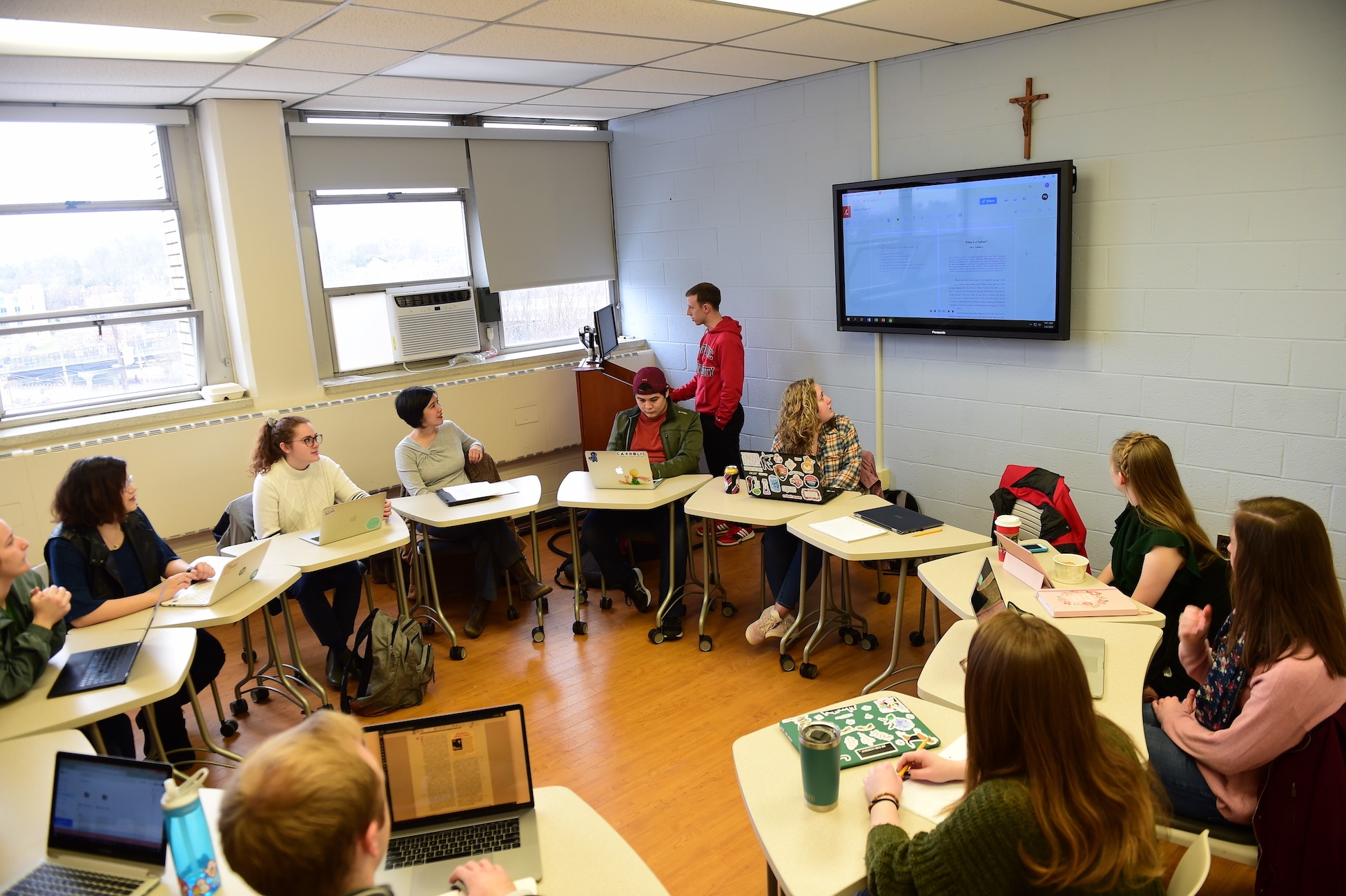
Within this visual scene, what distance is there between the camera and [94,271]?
200 inches

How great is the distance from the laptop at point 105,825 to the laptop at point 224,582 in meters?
1.57

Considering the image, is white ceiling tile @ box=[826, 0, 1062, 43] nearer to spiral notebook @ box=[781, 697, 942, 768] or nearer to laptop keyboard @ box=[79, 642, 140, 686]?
spiral notebook @ box=[781, 697, 942, 768]

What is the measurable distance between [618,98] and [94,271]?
127 inches

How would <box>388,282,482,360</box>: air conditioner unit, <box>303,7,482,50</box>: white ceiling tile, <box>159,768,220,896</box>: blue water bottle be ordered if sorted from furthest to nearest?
<box>388,282,482,360</box>: air conditioner unit, <box>303,7,482,50</box>: white ceiling tile, <box>159,768,220,896</box>: blue water bottle

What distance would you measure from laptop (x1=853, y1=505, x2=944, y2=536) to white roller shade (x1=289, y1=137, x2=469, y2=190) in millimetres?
3889

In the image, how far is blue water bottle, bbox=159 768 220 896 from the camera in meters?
1.59

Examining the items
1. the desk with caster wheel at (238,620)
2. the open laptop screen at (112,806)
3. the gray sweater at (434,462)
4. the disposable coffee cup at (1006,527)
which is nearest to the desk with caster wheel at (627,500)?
the gray sweater at (434,462)

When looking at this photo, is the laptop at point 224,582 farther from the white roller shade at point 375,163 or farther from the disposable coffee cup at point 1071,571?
the white roller shade at point 375,163

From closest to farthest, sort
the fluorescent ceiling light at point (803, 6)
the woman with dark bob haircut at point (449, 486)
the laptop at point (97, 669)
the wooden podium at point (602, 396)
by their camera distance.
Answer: the laptop at point (97, 669), the fluorescent ceiling light at point (803, 6), the woman with dark bob haircut at point (449, 486), the wooden podium at point (602, 396)

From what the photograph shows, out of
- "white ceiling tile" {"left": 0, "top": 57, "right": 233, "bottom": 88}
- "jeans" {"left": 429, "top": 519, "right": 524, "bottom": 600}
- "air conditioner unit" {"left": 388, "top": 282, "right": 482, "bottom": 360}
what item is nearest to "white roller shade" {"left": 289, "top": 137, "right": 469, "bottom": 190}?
"air conditioner unit" {"left": 388, "top": 282, "right": 482, "bottom": 360}

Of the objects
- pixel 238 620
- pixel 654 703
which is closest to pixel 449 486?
pixel 238 620

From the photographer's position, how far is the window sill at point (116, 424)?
468cm

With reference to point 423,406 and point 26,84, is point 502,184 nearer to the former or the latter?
point 423,406

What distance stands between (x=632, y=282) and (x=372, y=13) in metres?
3.82
